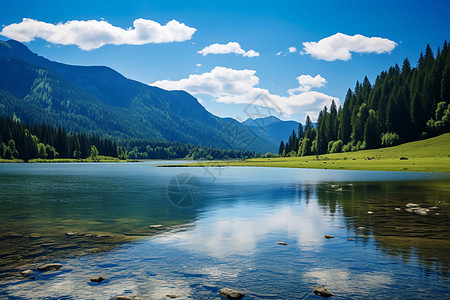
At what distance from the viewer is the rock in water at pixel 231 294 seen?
34.4 feet

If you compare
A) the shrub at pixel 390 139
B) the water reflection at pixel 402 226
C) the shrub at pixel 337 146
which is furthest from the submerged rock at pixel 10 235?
the shrub at pixel 337 146

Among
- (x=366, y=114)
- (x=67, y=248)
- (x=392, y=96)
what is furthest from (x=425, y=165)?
(x=67, y=248)

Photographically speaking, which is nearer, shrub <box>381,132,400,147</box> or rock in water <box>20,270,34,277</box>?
rock in water <box>20,270,34,277</box>

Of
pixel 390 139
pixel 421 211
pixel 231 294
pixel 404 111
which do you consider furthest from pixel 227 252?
pixel 404 111

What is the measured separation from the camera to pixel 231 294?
34.7 ft

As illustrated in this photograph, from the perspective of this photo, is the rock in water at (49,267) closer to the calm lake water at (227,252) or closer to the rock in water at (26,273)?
the calm lake water at (227,252)

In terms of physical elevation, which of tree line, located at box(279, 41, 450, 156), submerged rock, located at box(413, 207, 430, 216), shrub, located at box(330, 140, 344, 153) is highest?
tree line, located at box(279, 41, 450, 156)

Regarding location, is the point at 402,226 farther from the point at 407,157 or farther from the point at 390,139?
the point at 390,139

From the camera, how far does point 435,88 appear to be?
14775 centimetres

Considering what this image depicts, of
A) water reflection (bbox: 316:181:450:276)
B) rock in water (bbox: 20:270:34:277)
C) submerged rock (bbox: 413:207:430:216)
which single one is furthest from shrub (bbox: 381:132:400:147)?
rock in water (bbox: 20:270:34:277)

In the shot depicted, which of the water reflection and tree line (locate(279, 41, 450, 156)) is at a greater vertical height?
tree line (locate(279, 41, 450, 156))

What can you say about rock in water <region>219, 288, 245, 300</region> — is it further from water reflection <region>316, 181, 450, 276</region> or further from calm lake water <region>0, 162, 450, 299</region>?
water reflection <region>316, 181, 450, 276</region>

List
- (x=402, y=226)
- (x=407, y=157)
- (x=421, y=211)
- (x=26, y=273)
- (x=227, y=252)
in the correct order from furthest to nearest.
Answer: (x=407, y=157)
(x=421, y=211)
(x=402, y=226)
(x=227, y=252)
(x=26, y=273)

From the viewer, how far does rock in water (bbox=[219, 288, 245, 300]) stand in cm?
1050
